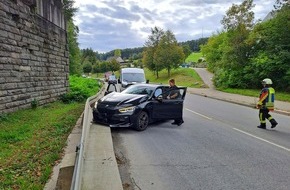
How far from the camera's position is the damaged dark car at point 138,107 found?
10.1 m

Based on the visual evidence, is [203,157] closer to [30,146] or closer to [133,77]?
[30,146]

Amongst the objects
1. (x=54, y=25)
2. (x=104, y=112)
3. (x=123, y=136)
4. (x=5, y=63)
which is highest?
(x=54, y=25)

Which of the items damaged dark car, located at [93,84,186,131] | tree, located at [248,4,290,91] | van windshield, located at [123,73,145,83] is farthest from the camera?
van windshield, located at [123,73,145,83]

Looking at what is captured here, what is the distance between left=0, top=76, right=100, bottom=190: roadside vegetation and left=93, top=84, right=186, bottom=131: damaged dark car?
1181 millimetres

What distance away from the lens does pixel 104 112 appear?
33.7 feet

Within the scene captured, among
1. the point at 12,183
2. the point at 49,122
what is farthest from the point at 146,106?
the point at 12,183

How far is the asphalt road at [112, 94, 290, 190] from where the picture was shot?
18.6ft

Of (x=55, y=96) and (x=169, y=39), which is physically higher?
(x=169, y=39)

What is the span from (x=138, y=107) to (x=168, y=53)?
4838 cm

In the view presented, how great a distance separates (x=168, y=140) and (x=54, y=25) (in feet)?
35.2

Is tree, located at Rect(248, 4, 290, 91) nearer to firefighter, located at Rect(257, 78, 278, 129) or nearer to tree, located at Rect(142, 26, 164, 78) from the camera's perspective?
firefighter, located at Rect(257, 78, 278, 129)

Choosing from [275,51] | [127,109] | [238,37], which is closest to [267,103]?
[127,109]

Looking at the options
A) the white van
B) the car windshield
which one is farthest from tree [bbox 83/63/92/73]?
the car windshield

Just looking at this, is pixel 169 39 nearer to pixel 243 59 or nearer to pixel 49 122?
pixel 243 59
